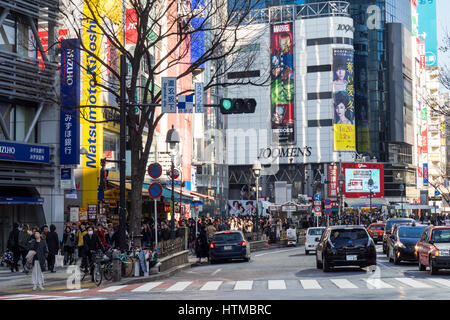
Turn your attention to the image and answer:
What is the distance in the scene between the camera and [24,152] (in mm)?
31672

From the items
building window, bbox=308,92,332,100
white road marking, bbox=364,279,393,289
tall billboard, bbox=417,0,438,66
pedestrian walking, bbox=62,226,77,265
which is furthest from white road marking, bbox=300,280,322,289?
tall billboard, bbox=417,0,438,66

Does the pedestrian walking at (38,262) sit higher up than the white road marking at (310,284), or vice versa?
the pedestrian walking at (38,262)

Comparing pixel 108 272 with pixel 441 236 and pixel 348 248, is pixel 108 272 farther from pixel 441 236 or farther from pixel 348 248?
pixel 441 236

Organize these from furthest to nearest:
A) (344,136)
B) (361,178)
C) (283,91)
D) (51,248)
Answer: (283,91)
(361,178)
(344,136)
(51,248)

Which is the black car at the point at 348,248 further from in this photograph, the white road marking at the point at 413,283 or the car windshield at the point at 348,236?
the white road marking at the point at 413,283

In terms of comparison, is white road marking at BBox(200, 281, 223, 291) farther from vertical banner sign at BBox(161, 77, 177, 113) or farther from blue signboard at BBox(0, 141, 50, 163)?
Answer: blue signboard at BBox(0, 141, 50, 163)

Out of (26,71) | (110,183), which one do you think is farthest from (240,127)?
(26,71)

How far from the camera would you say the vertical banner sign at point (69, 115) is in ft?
108

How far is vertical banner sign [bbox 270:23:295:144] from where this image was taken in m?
108

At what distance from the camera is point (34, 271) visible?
66.2ft

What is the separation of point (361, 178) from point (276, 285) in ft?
300

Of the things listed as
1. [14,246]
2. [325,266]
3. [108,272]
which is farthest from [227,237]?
[108,272]

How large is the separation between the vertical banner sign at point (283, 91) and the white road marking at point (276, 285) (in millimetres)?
A: 88607

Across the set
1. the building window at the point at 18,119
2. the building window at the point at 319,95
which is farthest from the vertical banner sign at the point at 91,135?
the building window at the point at 319,95
